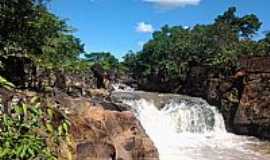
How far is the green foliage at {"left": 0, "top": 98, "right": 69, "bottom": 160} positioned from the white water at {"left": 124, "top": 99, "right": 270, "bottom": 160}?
1138 centimetres

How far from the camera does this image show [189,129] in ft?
56.5

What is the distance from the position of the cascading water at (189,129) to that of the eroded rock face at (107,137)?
198 inches

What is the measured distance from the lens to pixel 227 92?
18.8 meters

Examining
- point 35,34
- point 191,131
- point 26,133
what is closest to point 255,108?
point 191,131

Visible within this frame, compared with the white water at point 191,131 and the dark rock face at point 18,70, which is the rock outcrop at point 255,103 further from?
the dark rock face at point 18,70

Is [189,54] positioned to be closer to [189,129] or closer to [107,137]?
[189,129]

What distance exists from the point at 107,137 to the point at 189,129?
9.96 meters

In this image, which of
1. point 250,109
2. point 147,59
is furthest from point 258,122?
point 147,59

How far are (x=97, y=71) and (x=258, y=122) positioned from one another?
934cm

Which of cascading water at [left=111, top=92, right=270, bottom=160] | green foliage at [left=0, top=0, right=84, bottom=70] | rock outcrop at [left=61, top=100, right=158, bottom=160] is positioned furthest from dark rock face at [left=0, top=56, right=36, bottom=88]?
cascading water at [left=111, top=92, right=270, bottom=160]

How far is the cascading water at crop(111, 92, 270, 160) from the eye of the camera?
45.6 feet

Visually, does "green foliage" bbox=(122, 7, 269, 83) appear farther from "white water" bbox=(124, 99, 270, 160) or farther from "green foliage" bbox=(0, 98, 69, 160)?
"green foliage" bbox=(0, 98, 69, 160)

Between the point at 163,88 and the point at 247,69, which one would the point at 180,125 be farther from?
the point at 163,88

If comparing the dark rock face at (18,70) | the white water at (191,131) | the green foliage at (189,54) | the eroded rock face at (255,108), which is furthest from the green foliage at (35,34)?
the green foliage at (189,54)
